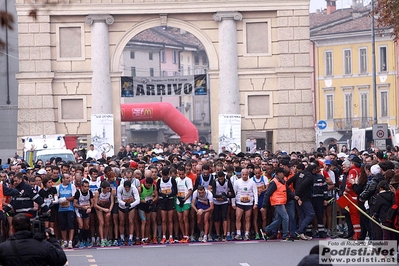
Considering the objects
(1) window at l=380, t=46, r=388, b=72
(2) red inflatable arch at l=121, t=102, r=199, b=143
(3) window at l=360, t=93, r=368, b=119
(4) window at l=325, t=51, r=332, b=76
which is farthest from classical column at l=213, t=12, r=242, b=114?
(4) window at l=325, t=51, r=332, b=76

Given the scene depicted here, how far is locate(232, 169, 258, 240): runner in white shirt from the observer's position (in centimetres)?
2444

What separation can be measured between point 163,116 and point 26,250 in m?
47.4

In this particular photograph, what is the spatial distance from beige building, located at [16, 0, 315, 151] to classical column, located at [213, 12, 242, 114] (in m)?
0.04

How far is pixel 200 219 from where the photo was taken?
24.5 meters

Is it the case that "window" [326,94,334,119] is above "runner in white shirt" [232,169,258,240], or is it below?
above

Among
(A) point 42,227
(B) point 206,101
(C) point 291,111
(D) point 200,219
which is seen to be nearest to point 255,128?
(C) point 291,111

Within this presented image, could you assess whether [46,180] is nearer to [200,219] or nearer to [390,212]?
[200,219]

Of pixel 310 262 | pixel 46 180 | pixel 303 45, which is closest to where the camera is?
pixel 310 262

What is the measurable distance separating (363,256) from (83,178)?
26.2ft

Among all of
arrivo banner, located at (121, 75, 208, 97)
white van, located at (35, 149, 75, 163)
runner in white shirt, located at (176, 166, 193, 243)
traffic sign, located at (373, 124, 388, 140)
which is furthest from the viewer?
arrivo banner, located at (121, 75, 208, 97)

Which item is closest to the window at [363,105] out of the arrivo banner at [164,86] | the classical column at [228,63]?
the classical column at [228,63]

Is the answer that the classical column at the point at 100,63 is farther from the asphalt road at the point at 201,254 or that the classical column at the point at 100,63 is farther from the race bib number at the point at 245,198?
the asphalt road at the point at 201,254

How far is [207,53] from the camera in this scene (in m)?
43.8

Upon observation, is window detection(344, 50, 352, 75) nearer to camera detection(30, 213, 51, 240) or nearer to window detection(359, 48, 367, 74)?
window detection(359, 48, 367, 74)
